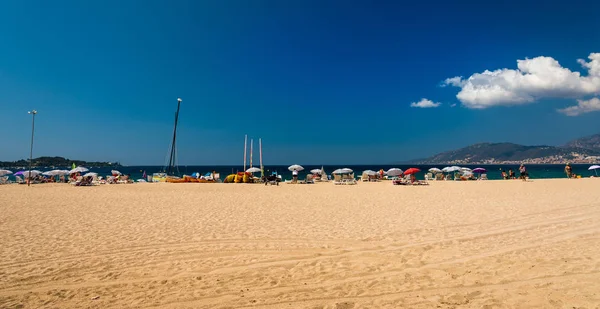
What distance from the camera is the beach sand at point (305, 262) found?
4.27 m

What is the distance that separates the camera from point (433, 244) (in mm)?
6852

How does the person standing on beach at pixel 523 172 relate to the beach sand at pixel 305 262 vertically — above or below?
above

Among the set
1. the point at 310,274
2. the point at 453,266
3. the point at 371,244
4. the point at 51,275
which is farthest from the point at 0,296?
the point at 453,266

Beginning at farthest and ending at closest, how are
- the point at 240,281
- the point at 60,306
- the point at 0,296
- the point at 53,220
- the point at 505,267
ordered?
the point at 53,220
the point at 505,267
the point at 240,281
the point at 0,296
the point at 60,306

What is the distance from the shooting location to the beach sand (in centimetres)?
427

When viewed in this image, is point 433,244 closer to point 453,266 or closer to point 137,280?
point 453,266

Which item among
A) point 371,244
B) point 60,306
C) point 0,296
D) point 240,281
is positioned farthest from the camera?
point 371,244

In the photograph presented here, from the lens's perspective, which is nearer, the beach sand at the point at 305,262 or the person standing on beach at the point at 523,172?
the beach sand at the point at 305,262

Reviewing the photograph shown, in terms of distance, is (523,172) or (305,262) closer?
(305,262)

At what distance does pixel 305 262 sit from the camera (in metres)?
5.79

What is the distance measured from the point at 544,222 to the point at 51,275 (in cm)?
1205

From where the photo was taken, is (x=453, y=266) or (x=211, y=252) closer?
(x=453, y=266)

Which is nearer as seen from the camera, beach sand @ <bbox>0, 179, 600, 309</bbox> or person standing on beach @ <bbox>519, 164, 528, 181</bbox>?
beach sand @ <bbox>0, 179, 600, 309</bbox>

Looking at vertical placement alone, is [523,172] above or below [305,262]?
above
